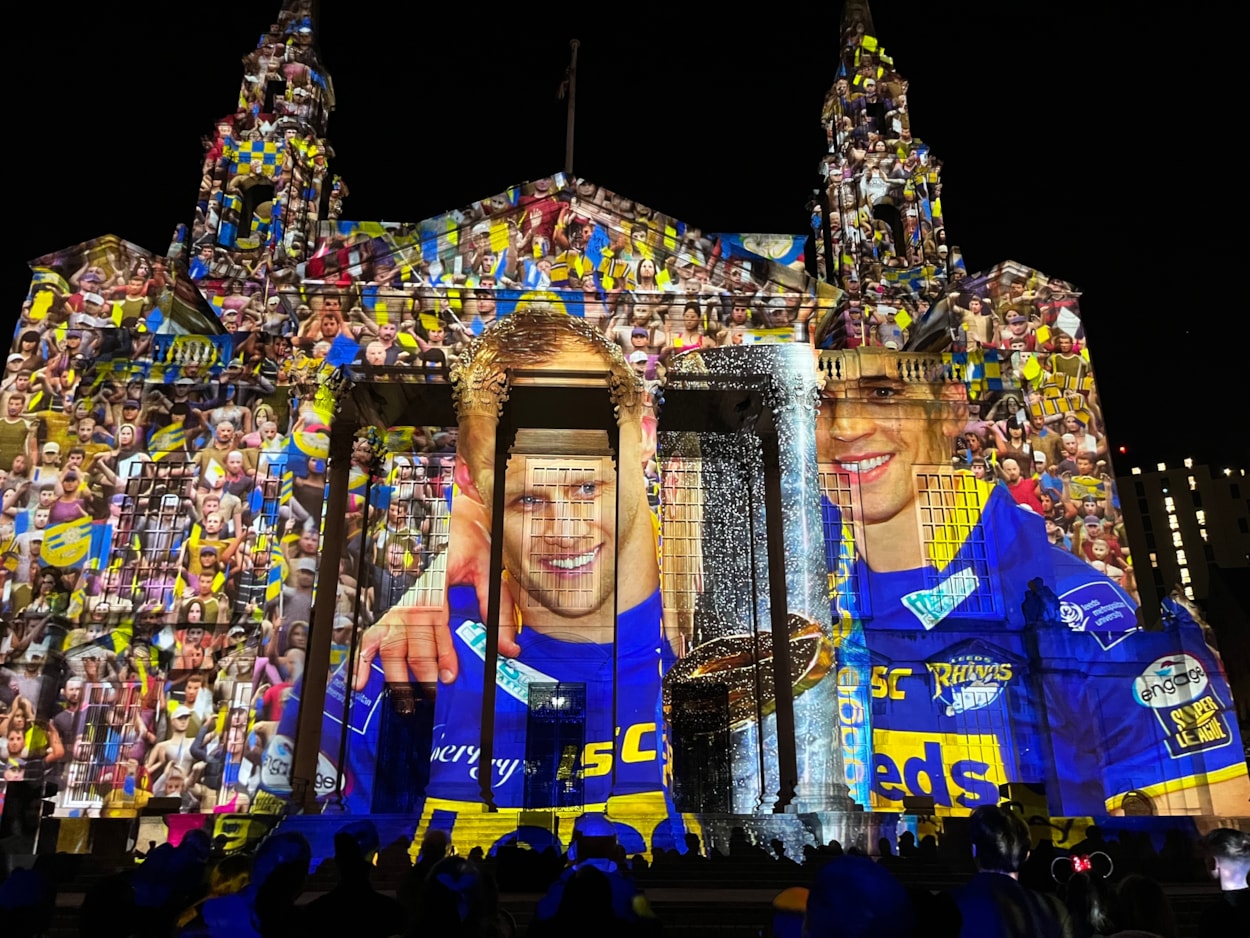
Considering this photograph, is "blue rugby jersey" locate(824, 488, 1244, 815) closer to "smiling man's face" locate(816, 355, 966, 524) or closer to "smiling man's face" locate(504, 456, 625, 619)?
"smiling man's face" locate(816, 355, 966, 524)

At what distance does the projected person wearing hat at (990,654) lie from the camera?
2409cm

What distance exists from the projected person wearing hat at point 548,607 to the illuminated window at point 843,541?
4984 mm

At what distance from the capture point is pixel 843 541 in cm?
2659

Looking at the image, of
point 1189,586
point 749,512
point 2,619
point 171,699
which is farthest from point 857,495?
point 1189,586

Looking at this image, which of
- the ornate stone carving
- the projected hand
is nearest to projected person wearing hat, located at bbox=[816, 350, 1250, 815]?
the ornate stone carving

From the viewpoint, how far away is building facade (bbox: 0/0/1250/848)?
23188 mm

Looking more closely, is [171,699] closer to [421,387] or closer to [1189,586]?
[421,387]

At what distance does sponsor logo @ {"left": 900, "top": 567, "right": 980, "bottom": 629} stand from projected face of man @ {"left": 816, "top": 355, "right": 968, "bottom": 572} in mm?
1367

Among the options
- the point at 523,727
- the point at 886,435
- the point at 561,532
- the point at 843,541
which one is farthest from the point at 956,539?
the point at 523,727

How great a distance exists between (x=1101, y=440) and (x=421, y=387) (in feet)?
63.0

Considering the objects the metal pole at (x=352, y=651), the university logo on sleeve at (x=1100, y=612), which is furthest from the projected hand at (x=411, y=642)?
the university logo on sleeve at (x=1100, y=612)

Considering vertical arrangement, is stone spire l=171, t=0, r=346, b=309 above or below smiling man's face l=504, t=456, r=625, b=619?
above

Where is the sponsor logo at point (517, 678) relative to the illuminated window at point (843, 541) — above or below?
A: below

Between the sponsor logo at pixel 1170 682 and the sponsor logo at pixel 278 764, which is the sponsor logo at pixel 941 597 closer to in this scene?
the sponsor logo at pixel 1170 682
